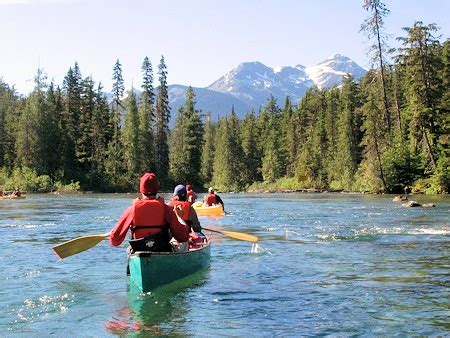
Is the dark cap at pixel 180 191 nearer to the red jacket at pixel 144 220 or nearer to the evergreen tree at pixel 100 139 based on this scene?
the red jacket at pixel 144 220

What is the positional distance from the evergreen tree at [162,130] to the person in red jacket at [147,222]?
2892 inches

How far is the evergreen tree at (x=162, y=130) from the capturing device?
85.3 m

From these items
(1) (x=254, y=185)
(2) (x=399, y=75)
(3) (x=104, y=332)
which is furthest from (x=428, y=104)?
(3) (x=104, y=332)

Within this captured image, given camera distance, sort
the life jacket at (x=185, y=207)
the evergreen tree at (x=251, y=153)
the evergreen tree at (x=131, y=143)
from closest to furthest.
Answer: the life jacket at (x=185, y=207), the evergreen tree at (x=131, y=143), the evergreen tree at (x=251, y=153)

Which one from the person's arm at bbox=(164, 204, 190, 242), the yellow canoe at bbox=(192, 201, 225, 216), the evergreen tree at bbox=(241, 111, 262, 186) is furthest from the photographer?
the evergreen tree at bbox=(241, 111, 262, 186)

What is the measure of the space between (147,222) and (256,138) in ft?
299

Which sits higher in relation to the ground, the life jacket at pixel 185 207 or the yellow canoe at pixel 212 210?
the life jacket at pixel 185 207

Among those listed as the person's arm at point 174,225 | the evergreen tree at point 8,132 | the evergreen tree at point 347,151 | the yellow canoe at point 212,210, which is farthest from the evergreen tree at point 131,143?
the person's arm at point 174,225

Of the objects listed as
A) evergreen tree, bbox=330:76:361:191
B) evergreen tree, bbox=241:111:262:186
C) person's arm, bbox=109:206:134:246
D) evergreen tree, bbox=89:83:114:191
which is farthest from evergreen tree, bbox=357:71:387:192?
person's arm, bbox=109:206:134:246

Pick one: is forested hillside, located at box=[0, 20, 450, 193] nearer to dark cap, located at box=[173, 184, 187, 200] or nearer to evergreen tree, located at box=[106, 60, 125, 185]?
evergreen tree, located at box=[106, 60, 125, 185]

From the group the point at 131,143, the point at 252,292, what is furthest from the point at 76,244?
the point at 131,143

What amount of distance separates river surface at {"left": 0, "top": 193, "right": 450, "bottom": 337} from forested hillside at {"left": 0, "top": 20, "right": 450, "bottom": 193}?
35.0m

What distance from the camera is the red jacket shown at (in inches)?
377

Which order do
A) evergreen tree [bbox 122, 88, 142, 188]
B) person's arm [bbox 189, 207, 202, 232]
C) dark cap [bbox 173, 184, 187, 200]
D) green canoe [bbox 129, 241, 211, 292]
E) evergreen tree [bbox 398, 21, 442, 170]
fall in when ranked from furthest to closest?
evergreen tree [bbox 122, 88, 142, 188]
evergreen tree [bbox 398, 21, 442, 170]
person's arm [bbox 189, 207, 202, 232]
dark cap [bbox 173, 184, 187, 200]
green canoe [bbox 129, 241, 211, 292]
